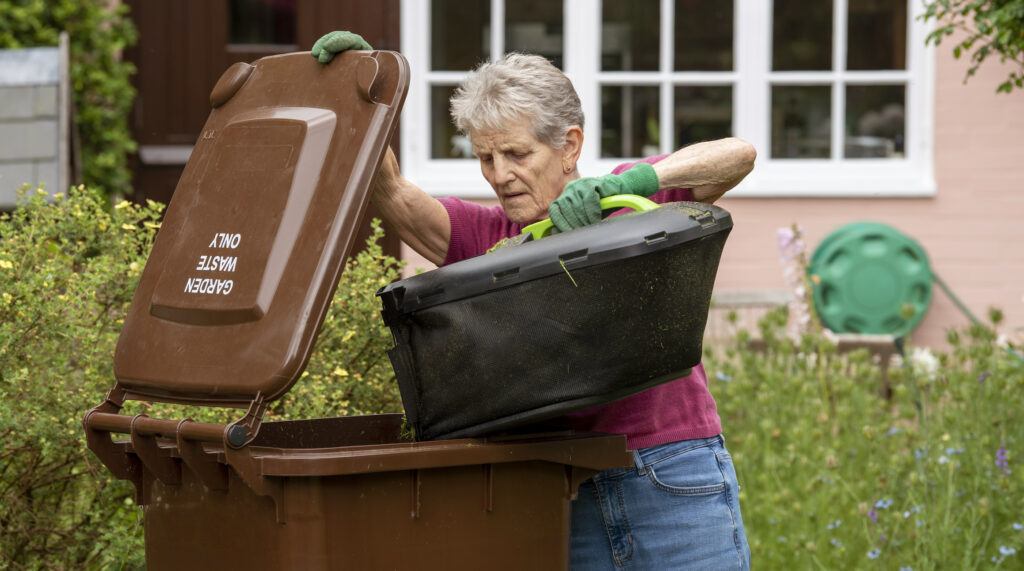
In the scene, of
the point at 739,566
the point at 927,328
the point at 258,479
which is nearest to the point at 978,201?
the point at 927,328

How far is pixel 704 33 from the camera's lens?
24.5 ft

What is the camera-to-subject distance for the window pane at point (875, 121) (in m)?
7.50

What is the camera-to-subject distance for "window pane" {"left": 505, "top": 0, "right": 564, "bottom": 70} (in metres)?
7.47

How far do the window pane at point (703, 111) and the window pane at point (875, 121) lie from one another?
0.67m

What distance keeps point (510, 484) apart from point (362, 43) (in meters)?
0.80

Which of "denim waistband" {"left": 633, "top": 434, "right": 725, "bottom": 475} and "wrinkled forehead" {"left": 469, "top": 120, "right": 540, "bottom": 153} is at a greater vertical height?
"wrinkled forehead" {"left": 469, "top": 120, "right": 540, "bottom": 153}

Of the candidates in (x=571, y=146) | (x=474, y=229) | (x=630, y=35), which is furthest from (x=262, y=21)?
(x=571, y=146)

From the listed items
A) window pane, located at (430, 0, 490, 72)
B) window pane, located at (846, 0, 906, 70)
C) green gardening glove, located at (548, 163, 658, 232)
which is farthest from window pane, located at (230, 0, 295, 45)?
green gardening glove, located at (548, 163, 658, 232)

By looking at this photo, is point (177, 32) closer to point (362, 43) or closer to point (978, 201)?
point (978, 201)

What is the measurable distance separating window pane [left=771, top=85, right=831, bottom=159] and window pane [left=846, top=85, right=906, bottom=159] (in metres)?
0.12

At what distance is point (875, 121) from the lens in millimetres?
7504

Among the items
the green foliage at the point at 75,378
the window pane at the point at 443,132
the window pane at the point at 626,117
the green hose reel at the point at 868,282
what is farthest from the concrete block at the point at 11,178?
the green hose reel at the point at 868,282

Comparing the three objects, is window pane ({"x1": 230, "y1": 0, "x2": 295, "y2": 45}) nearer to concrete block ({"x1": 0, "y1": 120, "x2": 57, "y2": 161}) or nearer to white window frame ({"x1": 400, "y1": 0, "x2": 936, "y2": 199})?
white window frame ({"x1": 400, "y1": 0, "x2": 936, "y2": 199})

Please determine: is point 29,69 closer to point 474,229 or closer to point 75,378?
point 75,378
